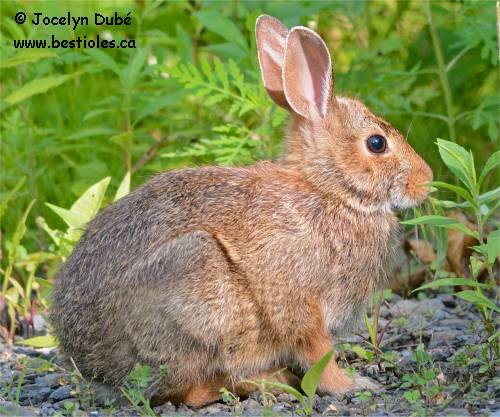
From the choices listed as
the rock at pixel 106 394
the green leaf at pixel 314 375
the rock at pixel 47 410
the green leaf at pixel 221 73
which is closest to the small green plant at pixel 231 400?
the green leaf at pixel 314 375

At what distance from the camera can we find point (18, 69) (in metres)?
7.98

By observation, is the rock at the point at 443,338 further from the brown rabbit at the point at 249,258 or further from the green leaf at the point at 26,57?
the green leaf at the point at 26,57

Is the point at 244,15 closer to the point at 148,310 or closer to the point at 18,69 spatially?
the point at 18,69

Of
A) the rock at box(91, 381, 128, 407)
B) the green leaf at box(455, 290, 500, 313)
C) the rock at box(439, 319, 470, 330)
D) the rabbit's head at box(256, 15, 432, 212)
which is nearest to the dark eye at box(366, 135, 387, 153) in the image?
the rabbit's head at box(256, 15, 432, 212)

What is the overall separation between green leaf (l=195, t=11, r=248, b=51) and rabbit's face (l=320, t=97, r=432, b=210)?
1.85m

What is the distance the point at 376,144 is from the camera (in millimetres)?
5910

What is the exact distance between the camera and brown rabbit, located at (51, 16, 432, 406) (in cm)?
540

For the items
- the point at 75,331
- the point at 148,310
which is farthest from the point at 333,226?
the point at 75,331

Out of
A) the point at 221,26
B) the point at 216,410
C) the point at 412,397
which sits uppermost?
the point at 221,26

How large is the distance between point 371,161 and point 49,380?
2147mm

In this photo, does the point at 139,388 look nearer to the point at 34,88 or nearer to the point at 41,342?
the point at 41,342

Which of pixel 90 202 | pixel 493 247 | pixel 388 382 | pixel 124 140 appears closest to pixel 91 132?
pixel 124 140

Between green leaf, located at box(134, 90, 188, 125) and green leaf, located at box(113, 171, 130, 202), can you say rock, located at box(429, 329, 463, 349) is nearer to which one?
green leaf, located at box(113, 171, 130, 202)

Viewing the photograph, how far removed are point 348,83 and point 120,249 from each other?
127 inches
